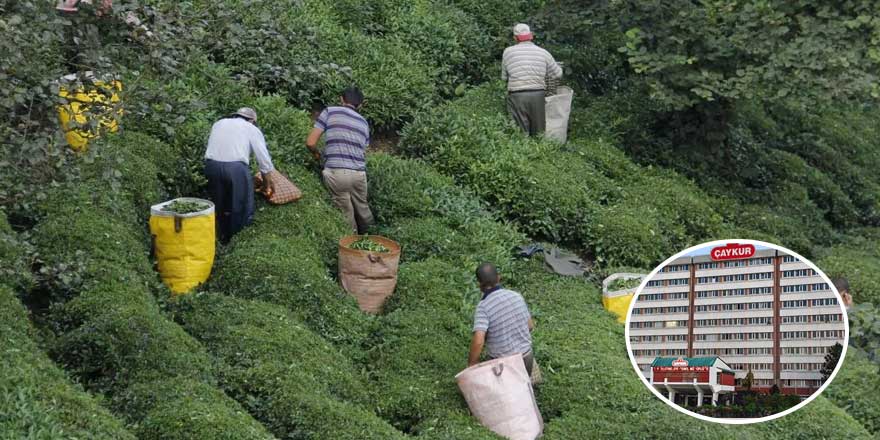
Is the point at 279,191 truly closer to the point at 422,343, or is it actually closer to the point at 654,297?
the point at 422,343

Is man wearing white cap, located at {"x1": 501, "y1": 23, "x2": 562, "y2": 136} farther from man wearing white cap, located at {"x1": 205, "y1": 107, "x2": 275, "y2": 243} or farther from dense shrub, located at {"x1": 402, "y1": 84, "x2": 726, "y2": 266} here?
man wearing white cap, located at {"x1": 205, "y1": 107, "x2": 275, "y2": 243}

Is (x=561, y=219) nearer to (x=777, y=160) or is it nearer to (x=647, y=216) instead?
(x=647, y=216)

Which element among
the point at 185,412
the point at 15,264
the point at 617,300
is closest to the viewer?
the point at 185,412

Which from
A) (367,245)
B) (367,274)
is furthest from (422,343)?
(367,245)

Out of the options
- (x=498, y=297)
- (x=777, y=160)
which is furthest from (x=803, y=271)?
(x=777, y=160)

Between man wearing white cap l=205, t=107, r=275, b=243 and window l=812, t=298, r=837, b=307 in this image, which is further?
man wearing white cap l=205, t=107, r=275, b=243

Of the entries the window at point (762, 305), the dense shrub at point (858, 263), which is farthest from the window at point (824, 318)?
the dense shrub at point (858, 263)

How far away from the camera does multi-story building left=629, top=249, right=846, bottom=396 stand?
7.19 meters

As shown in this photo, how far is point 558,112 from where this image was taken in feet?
57.3

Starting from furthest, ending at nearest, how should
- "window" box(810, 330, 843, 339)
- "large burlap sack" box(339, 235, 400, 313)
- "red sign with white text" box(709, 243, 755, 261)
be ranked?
1. "large burlap sack" box(339, 235, 400, 313)
2. "window" box(810, 330, 843, 339)
3. "red sign with white text" box(709, 243, 755, 261)

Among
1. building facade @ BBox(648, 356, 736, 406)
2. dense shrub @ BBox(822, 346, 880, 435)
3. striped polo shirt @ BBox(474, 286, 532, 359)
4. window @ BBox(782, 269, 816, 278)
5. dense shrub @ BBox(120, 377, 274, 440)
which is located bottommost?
dense shrub @ BBox(822, 346, 880, 435)

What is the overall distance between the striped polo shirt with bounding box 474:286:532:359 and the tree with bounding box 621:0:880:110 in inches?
278

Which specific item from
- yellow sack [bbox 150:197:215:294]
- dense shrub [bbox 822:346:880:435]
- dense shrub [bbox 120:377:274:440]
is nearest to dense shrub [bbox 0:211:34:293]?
dense shrub [bbox 120:377:274:440]

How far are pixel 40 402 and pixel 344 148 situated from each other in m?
5.22
